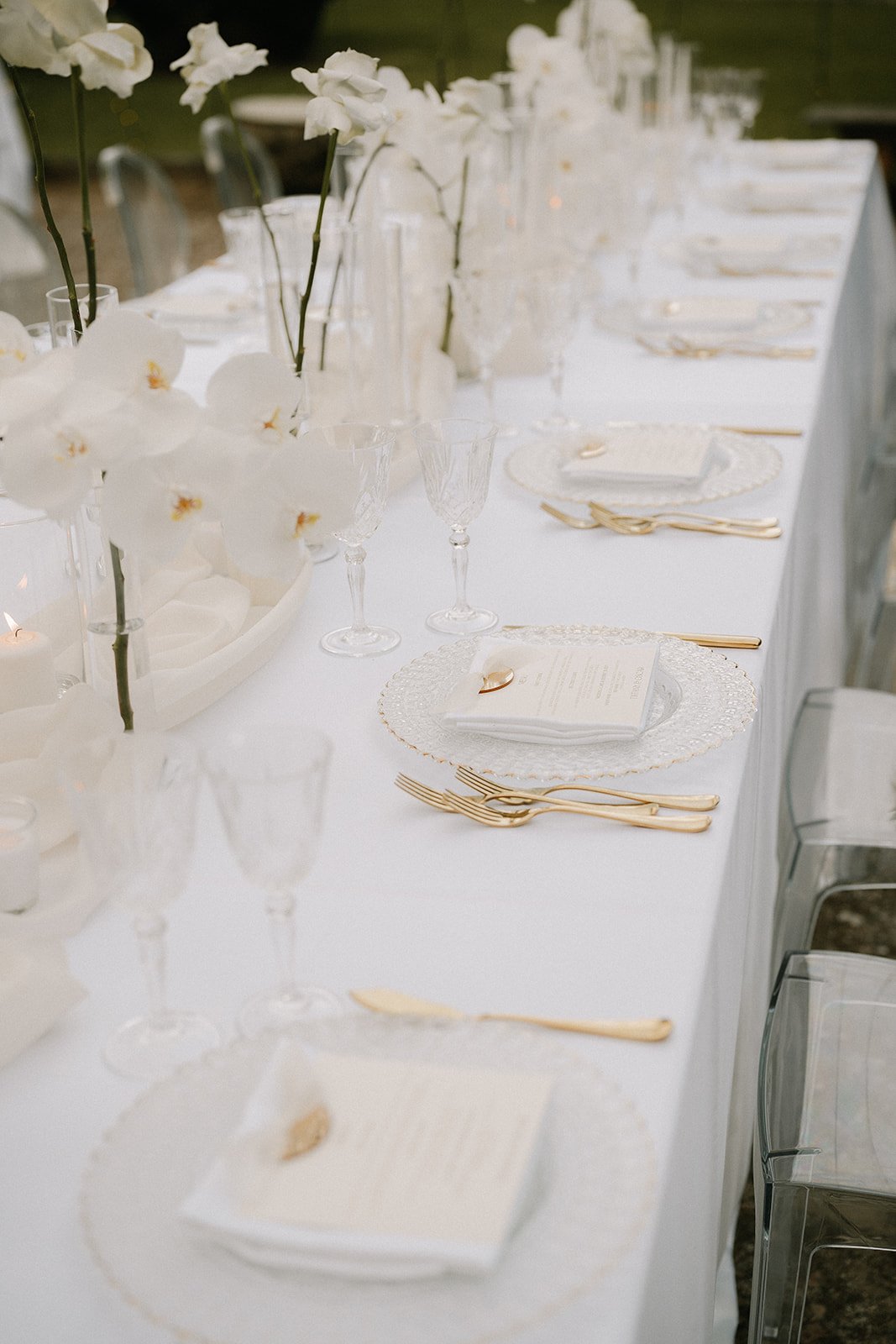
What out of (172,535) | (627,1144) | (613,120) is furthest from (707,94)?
(627,1144)

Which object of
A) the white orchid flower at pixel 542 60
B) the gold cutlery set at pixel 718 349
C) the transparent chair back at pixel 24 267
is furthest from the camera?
the transparent chair back at pixel 24 267

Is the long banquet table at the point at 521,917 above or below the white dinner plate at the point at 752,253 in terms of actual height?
below

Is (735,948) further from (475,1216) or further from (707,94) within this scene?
(707,94)

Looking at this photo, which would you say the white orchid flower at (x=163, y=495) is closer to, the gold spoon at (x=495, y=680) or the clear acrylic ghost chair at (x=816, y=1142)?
the gold spoon at (x=495, y=680)

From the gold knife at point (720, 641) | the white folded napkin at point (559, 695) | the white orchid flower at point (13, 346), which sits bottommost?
the gold knife at point (720, 641)

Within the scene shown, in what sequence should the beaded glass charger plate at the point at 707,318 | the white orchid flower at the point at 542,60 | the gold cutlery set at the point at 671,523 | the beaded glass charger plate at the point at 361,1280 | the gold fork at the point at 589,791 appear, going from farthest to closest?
1. the white orchid flower at the point at 542,60
2. the beaded glass charger plate at the point at 707,318
3. the gold cutlery set at the point at 671,523
4. the gold fork at the point at 589,791
5. the beaded glass charger plate at the point at 361,1280

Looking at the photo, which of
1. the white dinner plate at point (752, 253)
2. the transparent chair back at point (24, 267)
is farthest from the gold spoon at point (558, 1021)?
the transparent chair back at point (24, 267)

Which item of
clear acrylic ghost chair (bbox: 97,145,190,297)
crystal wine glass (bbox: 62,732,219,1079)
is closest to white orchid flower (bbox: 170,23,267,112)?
crystal wine glass (bbox: 62,732,219,1079)

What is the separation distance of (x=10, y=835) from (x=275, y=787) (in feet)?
0.88

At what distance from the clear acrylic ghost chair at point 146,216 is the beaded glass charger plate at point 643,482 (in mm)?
2101

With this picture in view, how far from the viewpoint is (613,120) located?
2951 mm

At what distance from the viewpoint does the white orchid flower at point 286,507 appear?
93cm

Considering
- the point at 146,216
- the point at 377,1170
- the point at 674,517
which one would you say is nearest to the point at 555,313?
the point at 674,517

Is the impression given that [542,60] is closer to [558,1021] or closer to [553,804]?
[553,804]
